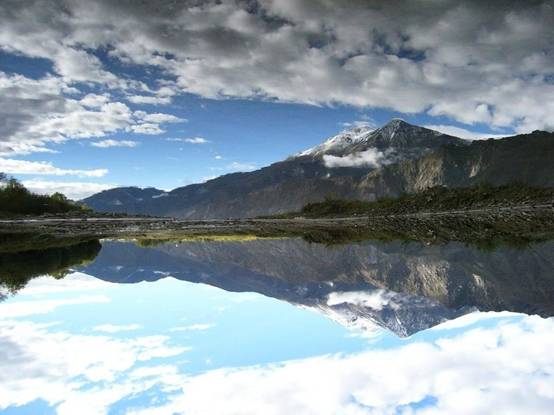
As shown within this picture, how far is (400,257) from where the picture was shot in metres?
38.8

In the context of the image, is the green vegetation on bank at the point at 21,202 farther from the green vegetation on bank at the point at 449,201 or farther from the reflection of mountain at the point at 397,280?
the reflection of mountain at the point at 397,280

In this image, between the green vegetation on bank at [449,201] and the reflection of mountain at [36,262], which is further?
the green vegetation on bank at [449,201]

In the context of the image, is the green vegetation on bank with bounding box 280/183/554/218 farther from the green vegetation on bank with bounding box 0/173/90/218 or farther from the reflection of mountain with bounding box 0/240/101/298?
the reflection of mountain with bounding box 0/240/101/298

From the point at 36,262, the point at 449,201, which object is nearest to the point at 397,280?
the point at 36,262

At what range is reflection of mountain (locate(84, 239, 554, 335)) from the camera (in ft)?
77.2

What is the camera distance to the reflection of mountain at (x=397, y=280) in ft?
77.2

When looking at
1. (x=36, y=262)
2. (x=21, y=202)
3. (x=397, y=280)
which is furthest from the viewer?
(x=21, y=202)

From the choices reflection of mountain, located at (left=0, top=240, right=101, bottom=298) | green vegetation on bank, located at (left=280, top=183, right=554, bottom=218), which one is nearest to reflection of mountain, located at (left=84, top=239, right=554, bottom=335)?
reflection of mountain, located at (left=0, top=240, right=101, bottom=298)

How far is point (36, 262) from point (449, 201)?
106 meters

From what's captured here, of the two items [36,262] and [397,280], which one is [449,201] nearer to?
[397,280]

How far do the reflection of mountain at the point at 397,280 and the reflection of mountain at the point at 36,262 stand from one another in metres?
1.98

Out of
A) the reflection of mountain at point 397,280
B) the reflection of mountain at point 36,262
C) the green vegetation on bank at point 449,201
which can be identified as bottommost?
the reflection of mountain at point 397,280

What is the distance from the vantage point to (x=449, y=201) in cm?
12331

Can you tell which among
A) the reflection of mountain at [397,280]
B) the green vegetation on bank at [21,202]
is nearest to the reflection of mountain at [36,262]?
the reflection of mountain at [397,280]
